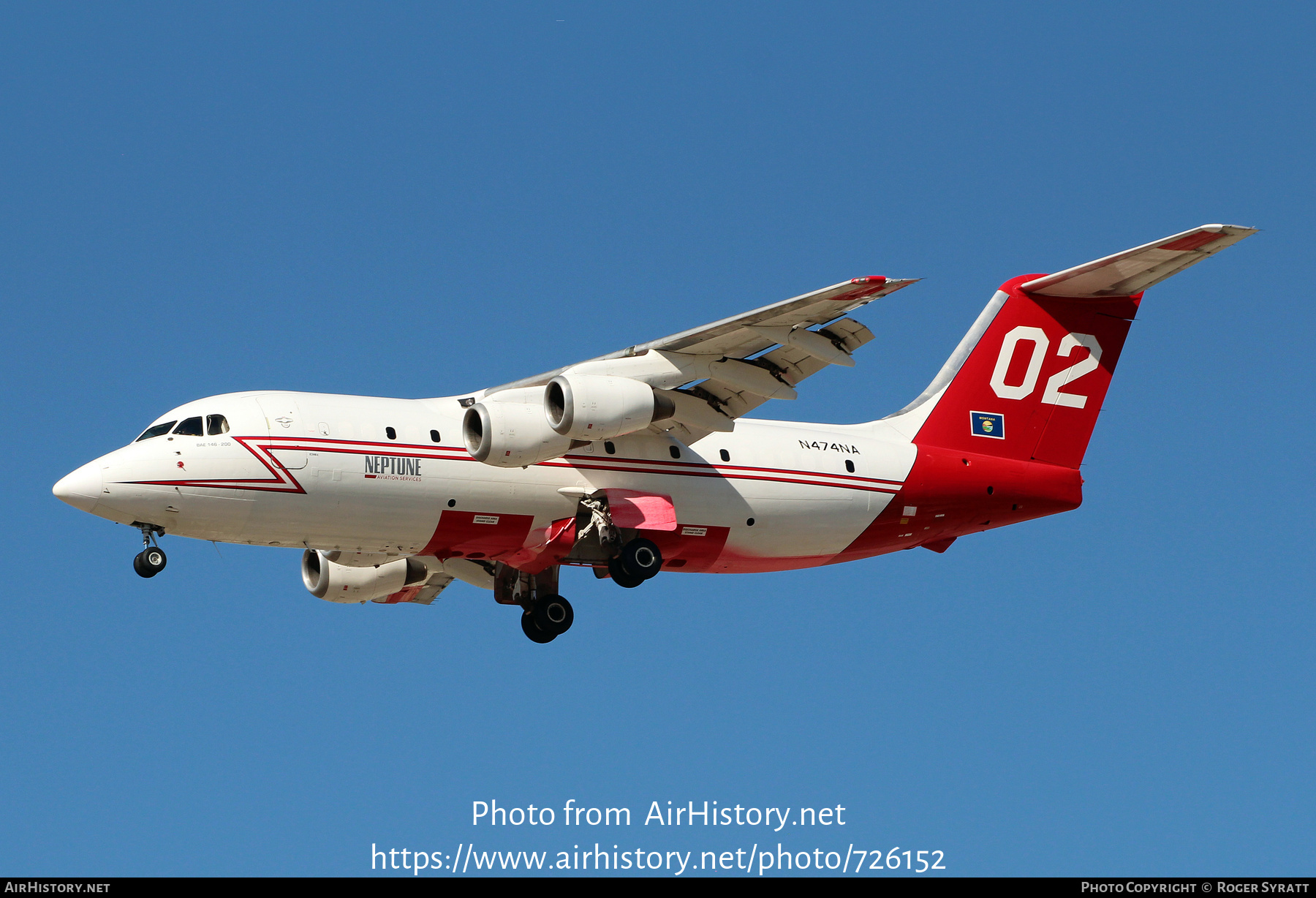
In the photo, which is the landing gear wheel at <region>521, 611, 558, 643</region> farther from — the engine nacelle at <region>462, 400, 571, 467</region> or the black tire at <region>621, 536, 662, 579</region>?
the engine nacelle at <region>462, 400, 571, 467</region>

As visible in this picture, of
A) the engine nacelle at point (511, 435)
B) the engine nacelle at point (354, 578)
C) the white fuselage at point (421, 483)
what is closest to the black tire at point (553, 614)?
the white fuselage at point (421, 483)

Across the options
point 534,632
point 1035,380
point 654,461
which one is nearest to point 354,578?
point 534,632

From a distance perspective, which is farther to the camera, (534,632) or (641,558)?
(534,632)

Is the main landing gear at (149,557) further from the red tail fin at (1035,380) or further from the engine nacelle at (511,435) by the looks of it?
the red tail fin at (1035,380)

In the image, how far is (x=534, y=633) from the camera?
18.6 metres

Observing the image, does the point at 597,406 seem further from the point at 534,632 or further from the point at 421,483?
the point at 534,632

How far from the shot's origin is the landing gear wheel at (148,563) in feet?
52.7

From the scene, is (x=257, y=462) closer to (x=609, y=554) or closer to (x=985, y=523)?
(x=609, y=554)


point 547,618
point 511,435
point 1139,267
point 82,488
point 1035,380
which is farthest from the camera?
point 1035,380

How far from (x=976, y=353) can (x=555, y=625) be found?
6.01m

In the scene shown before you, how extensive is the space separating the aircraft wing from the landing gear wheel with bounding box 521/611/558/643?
2637 millimetres

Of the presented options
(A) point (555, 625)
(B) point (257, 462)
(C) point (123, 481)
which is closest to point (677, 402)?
(A) point (555, 625)

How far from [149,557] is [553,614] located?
4.47 meters

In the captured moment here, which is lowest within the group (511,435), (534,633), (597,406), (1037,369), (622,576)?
(534,633)
